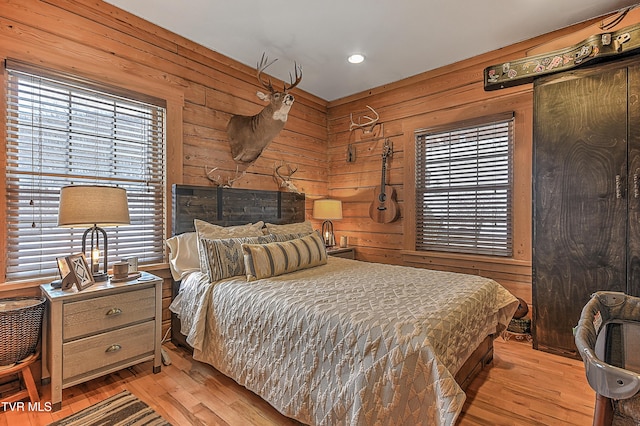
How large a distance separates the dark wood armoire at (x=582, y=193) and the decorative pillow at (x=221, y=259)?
253 cm

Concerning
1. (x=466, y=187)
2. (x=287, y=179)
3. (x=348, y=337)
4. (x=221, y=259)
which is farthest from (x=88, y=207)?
(x=466, y=187)

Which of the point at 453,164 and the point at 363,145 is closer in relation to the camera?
the point at 453,164

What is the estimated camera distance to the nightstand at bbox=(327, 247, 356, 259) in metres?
3.98

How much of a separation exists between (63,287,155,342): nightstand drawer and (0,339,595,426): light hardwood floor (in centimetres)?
42

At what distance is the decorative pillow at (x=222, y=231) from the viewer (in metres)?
2.73

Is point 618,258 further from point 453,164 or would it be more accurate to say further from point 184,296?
point 184,296

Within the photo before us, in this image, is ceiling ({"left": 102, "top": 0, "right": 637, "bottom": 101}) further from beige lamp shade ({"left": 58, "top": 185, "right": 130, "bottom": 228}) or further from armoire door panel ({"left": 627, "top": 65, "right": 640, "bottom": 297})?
beige lamp shade ({"left": 58, "top": 185, "right": 130, "bottom": 228})

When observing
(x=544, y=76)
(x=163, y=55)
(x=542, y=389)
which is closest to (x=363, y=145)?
(x=544, y=76)

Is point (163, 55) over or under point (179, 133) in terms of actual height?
over

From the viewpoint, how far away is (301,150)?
4352 mm

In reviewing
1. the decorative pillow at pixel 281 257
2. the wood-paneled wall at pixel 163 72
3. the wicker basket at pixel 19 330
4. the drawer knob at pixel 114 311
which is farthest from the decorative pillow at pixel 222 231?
the wicker basket at pixel 19 330

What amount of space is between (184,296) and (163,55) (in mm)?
2159

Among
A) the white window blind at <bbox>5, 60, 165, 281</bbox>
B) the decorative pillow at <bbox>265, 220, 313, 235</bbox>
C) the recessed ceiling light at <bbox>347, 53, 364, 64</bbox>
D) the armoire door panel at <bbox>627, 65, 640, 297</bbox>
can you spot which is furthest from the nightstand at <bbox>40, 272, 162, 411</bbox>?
the armoire door panel at <bbox>627, 65, 640, 297</bbox>

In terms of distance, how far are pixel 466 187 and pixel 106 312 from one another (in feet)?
11.3
